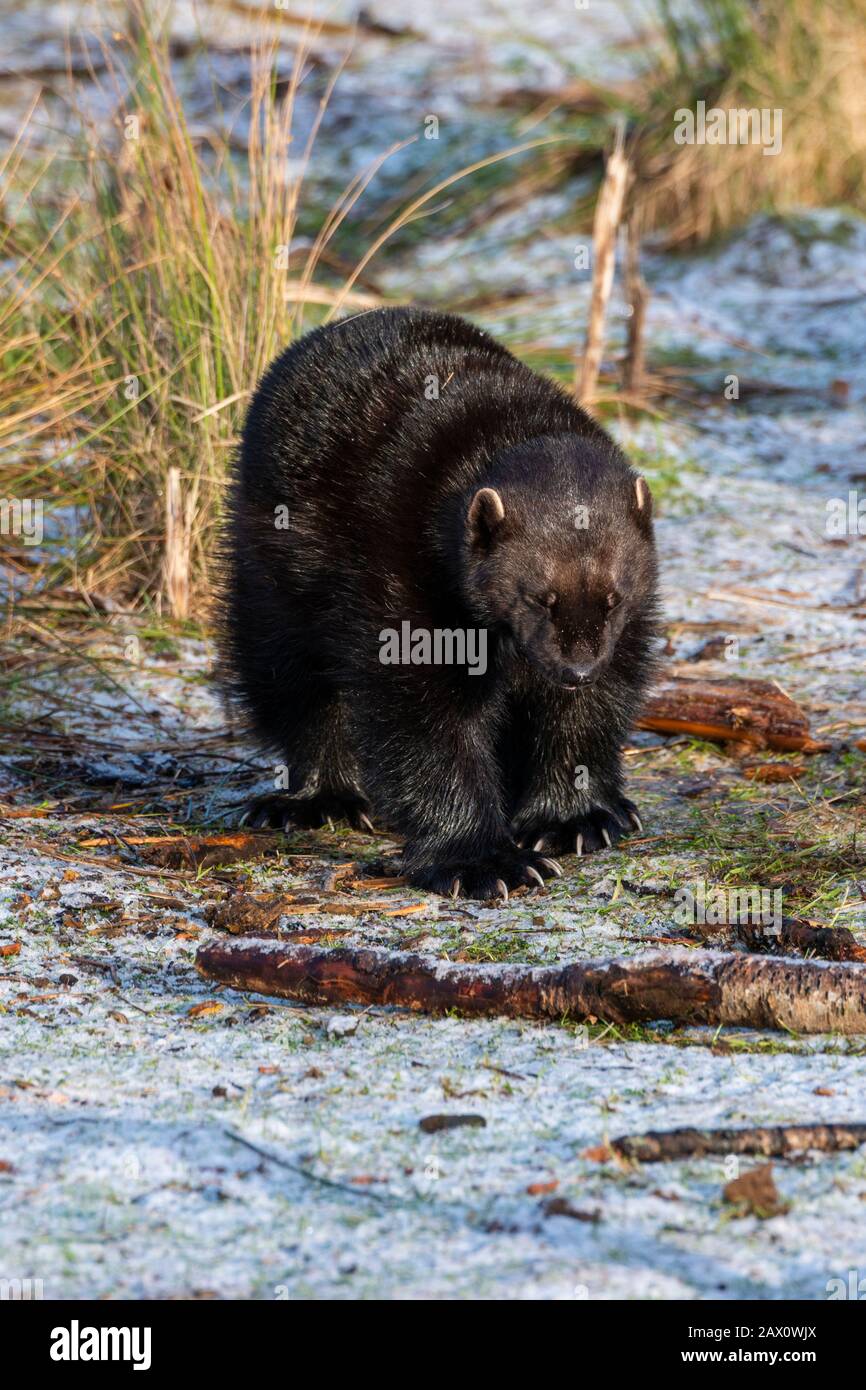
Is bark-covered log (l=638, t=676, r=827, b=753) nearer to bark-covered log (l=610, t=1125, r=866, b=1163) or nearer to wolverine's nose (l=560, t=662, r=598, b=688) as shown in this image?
wolverine's nose (l=560, t=662, r=598, b=688)

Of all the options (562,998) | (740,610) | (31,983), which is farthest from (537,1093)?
(740,610)

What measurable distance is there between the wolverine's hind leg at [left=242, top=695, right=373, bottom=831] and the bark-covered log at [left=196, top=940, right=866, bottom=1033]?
1545mm

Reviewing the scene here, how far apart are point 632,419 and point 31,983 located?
5.67m

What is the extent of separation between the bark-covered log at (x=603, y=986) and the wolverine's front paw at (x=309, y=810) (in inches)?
57.3

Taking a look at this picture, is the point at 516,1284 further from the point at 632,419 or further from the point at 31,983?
the point at 632,419

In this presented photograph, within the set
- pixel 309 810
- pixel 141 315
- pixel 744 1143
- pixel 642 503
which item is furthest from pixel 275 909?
pixel 141 315

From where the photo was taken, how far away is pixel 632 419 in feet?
28.2

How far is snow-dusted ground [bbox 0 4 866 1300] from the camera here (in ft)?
8.38

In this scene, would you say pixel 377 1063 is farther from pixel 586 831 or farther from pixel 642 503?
pixel 642 503

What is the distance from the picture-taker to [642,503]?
4.38m

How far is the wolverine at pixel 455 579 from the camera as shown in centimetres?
422

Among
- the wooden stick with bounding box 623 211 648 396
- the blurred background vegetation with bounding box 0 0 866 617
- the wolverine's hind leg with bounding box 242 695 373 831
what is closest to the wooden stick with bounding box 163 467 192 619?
the blurred background vegetation with bounding box 0 0 866 617

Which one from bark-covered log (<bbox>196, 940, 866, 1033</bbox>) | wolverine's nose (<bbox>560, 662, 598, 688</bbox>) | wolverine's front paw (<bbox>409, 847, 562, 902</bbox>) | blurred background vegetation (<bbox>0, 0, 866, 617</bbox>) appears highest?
A: blurred background vegetation (<bbox>0, 0, 866, 617</bbox>)

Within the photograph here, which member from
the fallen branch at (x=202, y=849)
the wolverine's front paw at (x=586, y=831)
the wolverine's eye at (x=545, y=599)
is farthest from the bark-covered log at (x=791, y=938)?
the fallen branch at (x=202, y=849)
